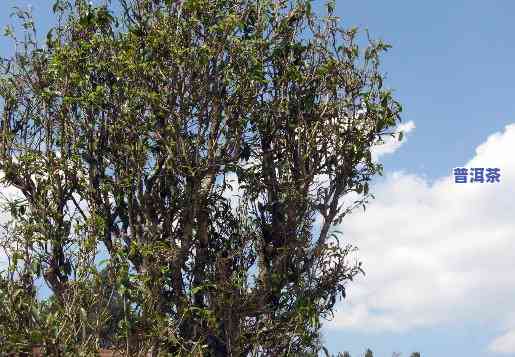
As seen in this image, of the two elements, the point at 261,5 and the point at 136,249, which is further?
the point at 261,5

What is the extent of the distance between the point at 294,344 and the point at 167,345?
286 centimetres

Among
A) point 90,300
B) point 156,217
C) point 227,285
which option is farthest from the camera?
point 156,217

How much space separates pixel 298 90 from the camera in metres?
18.5

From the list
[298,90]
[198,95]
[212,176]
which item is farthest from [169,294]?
[298,90]

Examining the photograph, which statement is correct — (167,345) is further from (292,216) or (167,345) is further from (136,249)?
(292,216)

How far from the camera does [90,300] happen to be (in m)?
13.8

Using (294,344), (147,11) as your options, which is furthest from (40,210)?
(294,344)

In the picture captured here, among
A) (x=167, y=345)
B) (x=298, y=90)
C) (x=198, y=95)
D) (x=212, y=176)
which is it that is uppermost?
(x=298, y=90)

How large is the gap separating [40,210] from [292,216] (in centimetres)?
585

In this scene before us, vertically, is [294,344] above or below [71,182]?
below

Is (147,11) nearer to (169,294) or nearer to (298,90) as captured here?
(298,90)

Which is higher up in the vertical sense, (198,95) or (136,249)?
(198,95)

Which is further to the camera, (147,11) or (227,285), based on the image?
(147,11)

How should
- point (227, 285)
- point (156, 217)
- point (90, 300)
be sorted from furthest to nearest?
point (156, 217) < point (227, 285) < point (90, 300)
